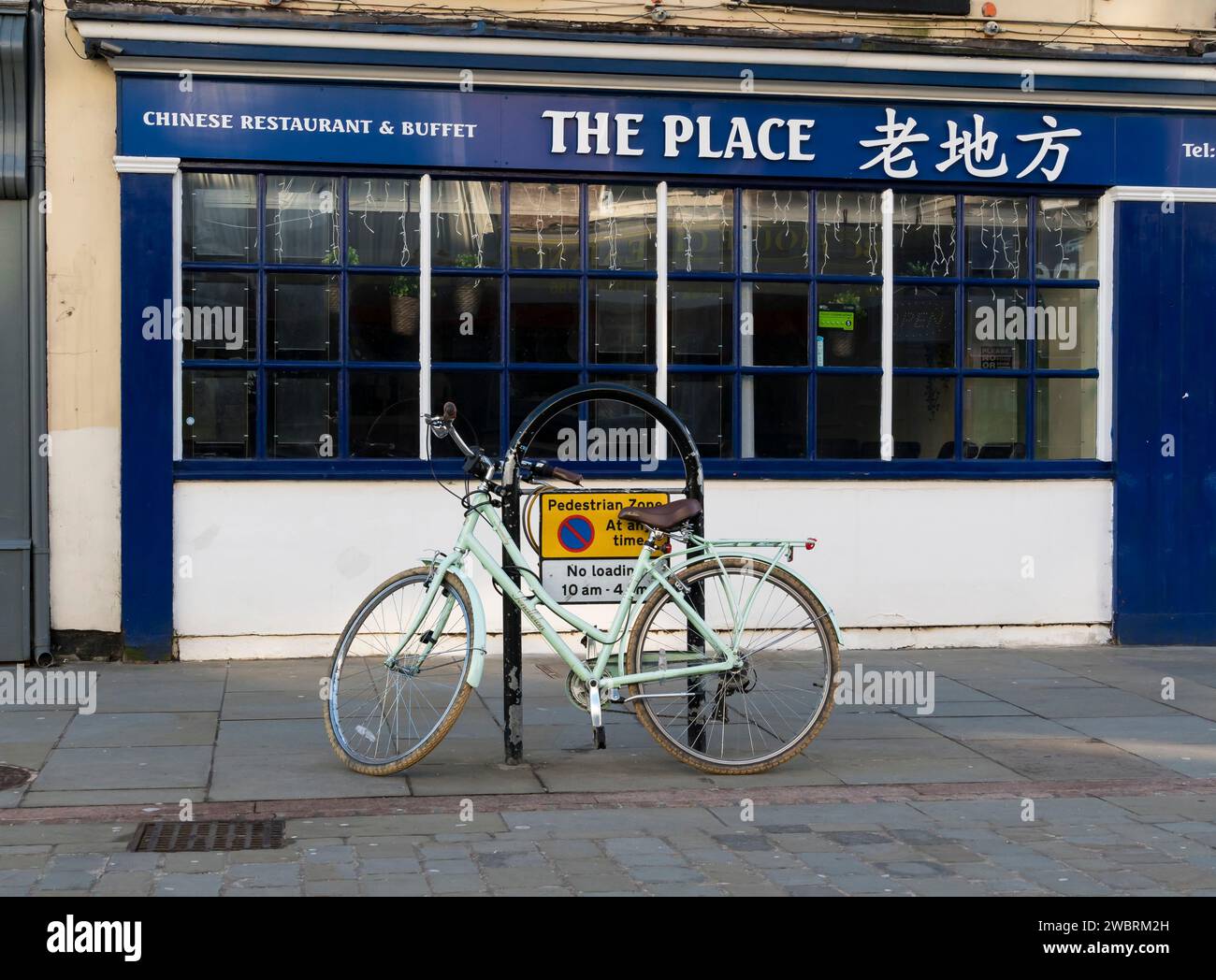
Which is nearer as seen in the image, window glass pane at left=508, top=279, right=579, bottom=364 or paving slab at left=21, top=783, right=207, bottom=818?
paving slab at left=21, top=783, right=207, bottom=818

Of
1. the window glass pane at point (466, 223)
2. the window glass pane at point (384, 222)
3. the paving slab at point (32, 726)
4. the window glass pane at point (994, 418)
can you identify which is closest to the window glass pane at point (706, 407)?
the window glass pane at point (466, 223)

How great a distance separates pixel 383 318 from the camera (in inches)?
392

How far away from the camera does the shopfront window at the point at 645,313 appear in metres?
9.81

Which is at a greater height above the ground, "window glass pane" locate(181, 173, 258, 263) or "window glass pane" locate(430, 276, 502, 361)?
"window glass pane" locate(181, 173, 258, 263)

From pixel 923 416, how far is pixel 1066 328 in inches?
49.2

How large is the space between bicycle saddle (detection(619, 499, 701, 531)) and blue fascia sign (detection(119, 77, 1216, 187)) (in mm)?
3891

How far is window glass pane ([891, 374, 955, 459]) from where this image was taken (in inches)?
417

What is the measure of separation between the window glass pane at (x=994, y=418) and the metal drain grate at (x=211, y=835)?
626 centimetres

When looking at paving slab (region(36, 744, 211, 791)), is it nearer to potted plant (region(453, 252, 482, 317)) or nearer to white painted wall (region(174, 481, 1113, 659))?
white painted wall (region(174, 481, 1113, 659))

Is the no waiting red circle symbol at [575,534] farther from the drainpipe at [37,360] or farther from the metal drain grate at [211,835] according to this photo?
the drainpipe at [37,360]

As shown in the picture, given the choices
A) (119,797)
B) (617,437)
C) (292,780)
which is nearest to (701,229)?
(617,437)

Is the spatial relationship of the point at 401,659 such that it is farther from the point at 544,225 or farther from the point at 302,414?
the point at 544,225

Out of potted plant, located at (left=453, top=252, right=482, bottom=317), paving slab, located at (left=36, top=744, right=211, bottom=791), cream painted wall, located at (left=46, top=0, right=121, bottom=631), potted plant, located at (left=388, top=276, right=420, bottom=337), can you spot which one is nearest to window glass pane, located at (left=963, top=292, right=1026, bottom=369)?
potted plant, located at (left=453, top=252, right=482, bottom=317)

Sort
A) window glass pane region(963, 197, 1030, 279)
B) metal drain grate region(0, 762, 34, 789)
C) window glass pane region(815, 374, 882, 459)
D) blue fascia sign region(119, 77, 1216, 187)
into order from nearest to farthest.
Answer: metal drain grate region(0, 762, 34, 789) < blue fascia sign region(119, 77, 1216, 187) < window glass pane region(815, 374, 882, 459) < window glass pane region(963, 197, 1030, 279)
